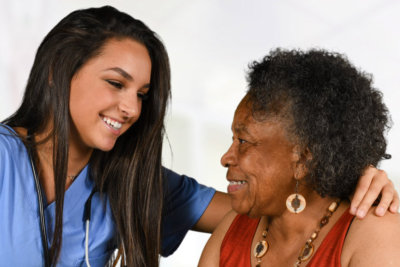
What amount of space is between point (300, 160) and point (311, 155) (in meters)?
0.03

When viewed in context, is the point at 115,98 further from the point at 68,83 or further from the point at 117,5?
the point at 117,5

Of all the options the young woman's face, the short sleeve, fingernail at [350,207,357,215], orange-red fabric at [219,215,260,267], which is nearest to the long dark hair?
the young woman's face

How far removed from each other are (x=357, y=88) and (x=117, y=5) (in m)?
2.30

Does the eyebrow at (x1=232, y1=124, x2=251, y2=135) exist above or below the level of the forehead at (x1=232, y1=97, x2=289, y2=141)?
below

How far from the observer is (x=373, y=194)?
1.39 m

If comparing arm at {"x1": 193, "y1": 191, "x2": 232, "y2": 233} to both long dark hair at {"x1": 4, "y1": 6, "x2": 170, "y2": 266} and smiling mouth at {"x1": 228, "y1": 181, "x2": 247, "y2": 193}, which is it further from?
smiling mouth at {"x1": 228, "y1": 181, "x2": 247, "y2": 193}

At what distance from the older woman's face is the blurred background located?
1572mm

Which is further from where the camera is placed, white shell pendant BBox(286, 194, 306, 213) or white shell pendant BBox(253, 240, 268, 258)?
white shell pendant BBox(253, 240, 268, 258)

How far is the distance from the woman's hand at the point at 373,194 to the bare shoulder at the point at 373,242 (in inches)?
0.9

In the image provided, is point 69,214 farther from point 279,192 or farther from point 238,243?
point 279,192

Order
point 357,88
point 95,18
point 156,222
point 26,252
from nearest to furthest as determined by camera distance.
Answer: point 357,88 < point 26,252 < point 95,18 < point 156,222

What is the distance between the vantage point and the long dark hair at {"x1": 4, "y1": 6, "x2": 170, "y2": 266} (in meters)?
1.67

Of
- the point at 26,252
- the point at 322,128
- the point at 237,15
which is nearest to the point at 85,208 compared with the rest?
the point at 26,252

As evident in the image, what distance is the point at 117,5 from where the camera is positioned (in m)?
3.42
